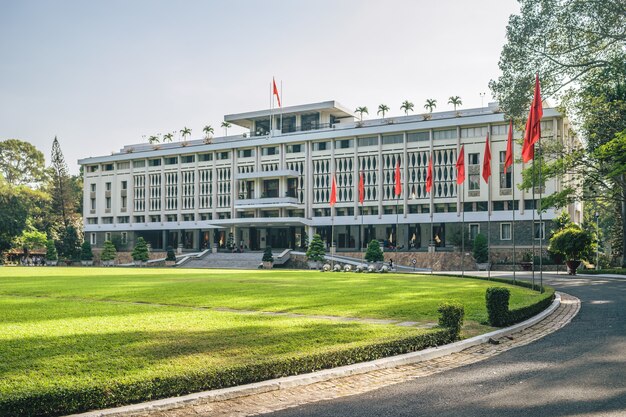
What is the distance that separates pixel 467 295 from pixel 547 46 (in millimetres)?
21498

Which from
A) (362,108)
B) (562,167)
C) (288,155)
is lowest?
(562,167)

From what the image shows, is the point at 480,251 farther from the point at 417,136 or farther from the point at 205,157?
the point at 205,157

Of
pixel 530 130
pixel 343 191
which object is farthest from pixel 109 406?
pixel 343 191

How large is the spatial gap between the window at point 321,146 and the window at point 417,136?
10265 mm

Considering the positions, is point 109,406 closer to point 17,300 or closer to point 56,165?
point 17,300

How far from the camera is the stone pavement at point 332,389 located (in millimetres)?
7254

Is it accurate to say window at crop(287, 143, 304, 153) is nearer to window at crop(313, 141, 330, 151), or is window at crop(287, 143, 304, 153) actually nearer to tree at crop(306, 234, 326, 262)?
window at crop(313, 141, 330, 151)

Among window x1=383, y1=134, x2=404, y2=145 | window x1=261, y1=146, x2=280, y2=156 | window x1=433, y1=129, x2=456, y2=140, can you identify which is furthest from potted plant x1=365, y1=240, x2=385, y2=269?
window x1=261, y1=146, x2=280, y2=156

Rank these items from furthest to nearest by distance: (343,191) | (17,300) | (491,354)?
1. (343,191)
2. (17,300)
3. (491,354)

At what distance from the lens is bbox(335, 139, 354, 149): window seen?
70256 millimetres

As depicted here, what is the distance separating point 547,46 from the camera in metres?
35.9

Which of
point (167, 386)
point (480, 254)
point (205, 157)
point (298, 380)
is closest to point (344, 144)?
point (205, 157)

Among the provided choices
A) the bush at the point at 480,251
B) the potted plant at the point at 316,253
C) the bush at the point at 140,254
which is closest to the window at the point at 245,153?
the bush at the point at 140,254

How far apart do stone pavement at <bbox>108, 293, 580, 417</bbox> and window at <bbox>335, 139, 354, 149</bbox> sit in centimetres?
5843
